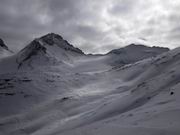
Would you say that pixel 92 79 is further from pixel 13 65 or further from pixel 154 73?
pixel 13 65

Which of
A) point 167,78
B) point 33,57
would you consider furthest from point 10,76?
point 33,57

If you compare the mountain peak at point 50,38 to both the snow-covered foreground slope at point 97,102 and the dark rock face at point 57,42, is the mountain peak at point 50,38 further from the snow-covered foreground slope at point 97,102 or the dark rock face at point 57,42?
the snow-covered foreground slope at point 97,102

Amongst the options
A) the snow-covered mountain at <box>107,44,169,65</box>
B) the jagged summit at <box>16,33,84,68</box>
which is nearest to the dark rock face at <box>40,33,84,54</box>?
the jagged summit at <box>16,33,84,68</box>

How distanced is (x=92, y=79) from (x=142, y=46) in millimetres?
68892

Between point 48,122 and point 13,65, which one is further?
point 13,65

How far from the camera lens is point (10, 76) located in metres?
41.8

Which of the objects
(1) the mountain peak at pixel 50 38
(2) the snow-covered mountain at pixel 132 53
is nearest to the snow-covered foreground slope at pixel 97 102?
(2) the snow-covered mountain at pixel 132 53

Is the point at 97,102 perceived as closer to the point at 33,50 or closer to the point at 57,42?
the point at 33,50

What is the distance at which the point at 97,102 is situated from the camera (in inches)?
959

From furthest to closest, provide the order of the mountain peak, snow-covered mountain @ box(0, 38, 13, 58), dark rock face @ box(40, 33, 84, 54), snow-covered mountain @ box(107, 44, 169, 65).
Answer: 1. snow-covered mountain @ box(0, 38, 13, 58)
2. the mountain peak
3. dark rock face @ box(40, 33, 84, 54)
4. snow-covered mountain @ box(107, 44, 169, 65)

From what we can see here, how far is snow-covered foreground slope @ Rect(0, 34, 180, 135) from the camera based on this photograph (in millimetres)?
9570

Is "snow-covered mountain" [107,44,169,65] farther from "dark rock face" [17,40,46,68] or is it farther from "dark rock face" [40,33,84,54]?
"dark rock face" [17,40,46,68]

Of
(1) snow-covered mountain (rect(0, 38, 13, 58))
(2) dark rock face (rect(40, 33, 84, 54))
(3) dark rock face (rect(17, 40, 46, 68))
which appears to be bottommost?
(3) dark rock face (rect(17, 40, 46, 68))

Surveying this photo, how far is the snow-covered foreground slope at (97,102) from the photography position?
957cm
